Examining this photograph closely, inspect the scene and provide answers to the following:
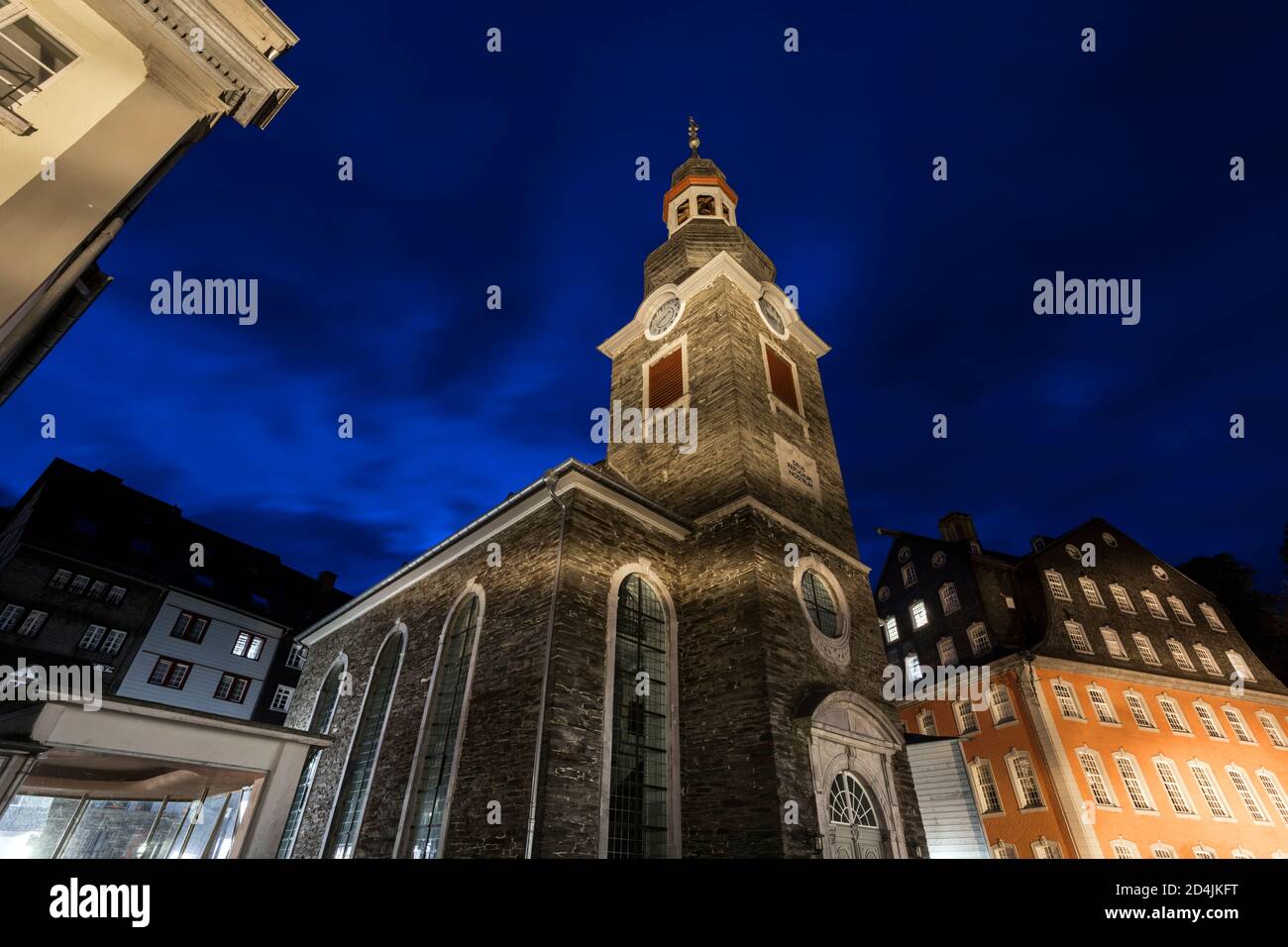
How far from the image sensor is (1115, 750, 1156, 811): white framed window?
19359mm

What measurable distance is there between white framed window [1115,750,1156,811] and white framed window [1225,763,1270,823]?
14.6 ft

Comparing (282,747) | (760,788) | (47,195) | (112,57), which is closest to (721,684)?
(760,788)

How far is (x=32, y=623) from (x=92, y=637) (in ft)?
6.70

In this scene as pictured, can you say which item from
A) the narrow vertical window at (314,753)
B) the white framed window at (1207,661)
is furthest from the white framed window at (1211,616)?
the narrow vertical window at (314,753)

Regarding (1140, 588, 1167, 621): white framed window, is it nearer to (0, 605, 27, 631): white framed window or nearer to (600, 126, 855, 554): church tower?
(600, 126, 855, 554): church tower

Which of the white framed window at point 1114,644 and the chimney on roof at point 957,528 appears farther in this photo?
the chimney on roof at point 957,528

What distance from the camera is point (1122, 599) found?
2566 centimetres

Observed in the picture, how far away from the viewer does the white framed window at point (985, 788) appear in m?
20.3

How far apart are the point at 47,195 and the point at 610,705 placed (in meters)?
10.0

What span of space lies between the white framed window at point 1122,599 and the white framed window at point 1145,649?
42.8 inches

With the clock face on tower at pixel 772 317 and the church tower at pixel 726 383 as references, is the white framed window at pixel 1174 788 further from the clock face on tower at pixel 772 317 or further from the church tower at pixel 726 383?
the clock face on tower at pixel 772 317

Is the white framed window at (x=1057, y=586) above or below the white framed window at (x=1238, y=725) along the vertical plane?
above
